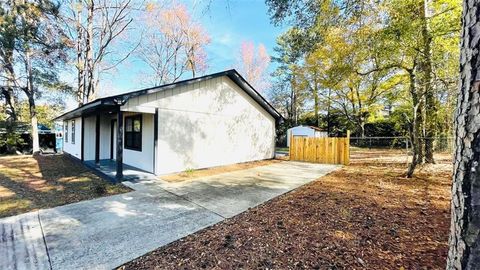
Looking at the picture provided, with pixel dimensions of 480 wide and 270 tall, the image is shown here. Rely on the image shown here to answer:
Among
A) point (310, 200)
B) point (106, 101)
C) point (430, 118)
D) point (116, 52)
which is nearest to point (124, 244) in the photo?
point (310, 200)

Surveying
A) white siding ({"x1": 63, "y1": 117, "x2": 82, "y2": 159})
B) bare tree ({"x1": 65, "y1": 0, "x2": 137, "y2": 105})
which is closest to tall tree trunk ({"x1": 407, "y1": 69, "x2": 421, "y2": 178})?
white siding ({"x1": 63, "y1": 117, "x2": 82, "y2": 159})

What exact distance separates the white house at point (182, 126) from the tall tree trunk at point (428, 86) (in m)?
6.70

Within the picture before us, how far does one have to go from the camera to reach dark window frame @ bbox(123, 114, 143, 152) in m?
9.05

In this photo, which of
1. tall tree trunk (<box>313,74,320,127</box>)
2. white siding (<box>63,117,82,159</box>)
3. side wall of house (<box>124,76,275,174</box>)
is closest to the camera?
side wall of house (<box>124,76,275,174</box>)

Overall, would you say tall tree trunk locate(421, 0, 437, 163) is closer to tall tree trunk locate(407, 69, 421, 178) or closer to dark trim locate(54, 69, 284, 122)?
tall tree trunk locate(407, 69, 421, 178)

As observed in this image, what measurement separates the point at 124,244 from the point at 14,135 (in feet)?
66.0

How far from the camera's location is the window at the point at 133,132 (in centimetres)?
911

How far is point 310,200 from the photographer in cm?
527

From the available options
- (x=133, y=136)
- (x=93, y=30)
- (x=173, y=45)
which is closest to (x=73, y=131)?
(x=93, y=30)

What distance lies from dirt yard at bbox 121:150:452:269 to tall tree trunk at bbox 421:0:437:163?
Answer: 409 cm

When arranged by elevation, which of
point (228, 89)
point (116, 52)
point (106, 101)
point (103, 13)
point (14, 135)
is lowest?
point (14, 135)

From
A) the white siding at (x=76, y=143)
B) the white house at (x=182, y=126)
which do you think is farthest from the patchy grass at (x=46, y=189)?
the white siding at (x=76, y=143)

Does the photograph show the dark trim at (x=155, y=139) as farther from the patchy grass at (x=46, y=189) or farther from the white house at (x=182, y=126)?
the patchy grass at (x=46, y=189)

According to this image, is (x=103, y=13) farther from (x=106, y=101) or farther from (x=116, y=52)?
(x=106, y=101)
